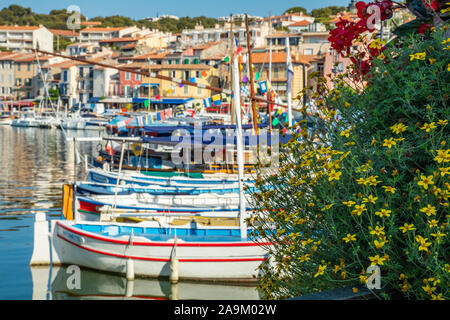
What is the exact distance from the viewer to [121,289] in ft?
47.3

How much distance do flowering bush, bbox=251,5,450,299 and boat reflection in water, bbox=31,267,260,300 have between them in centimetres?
1022

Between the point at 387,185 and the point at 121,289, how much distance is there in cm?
1205

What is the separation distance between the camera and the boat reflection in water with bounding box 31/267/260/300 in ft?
45.6

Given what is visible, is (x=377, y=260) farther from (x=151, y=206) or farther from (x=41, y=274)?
(x=151, y=206)

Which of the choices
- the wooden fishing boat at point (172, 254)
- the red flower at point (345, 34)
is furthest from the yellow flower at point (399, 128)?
the wooden fishing boat at point (172, 254)

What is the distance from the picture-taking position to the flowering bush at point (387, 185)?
3.03 m

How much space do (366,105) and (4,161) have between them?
140 ft

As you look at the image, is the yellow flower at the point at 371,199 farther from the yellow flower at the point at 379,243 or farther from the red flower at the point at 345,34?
the red flower at the point at 345,34

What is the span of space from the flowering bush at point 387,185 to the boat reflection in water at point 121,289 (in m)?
10.2

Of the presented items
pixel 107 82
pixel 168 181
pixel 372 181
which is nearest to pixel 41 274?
pixel 168 181

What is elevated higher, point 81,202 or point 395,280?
point 395,280
